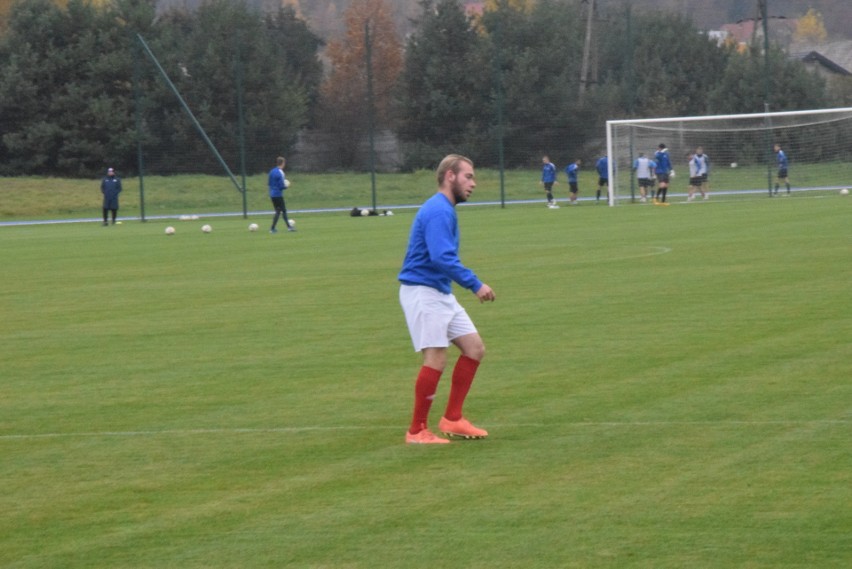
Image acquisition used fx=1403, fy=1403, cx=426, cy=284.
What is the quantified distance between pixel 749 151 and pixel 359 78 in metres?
34.0

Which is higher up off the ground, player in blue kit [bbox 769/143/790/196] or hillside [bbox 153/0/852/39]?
hillside [bbox 153/0/852/39]

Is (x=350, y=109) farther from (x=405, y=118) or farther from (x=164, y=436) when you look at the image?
(x=164, y=436)

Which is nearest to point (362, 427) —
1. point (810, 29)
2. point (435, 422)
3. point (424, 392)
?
point (435, 422)

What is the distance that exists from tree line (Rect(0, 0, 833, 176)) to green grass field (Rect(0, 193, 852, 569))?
96.7 ft

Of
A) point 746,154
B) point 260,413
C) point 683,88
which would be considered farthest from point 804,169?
point 260,413

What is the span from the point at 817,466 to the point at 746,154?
43.0m

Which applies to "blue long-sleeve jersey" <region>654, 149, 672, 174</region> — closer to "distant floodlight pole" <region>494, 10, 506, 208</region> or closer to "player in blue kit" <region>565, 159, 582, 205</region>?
"player in blue kit" <region>565, 159, 582, 205</region>

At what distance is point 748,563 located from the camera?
234 inches

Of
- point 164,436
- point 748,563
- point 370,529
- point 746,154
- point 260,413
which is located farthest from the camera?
point 746,154

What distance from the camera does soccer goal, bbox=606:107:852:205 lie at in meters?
48.3

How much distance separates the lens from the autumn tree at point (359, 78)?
167 ft

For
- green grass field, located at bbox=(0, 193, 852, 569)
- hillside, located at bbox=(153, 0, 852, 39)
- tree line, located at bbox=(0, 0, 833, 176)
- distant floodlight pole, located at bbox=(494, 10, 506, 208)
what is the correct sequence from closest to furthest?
green grass field, located at bbox=(0, 193, 852, 569) < distant floodlight pole, located at bbox=(494, 10, 506, 208) < tree line, located at bbox=(0, 0, 833, 176) < hillside, located at bbox=(153, 0, 852, 39)

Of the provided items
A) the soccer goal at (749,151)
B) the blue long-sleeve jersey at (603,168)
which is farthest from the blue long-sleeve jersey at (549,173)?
the blue long-sleeve jersey at (603,168)

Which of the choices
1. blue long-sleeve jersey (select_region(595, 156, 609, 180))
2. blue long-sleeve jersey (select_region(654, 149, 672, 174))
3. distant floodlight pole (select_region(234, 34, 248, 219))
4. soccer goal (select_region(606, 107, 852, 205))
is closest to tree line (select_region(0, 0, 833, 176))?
→ distant floodlight pole (select_region(234, 34, 248, 219))
